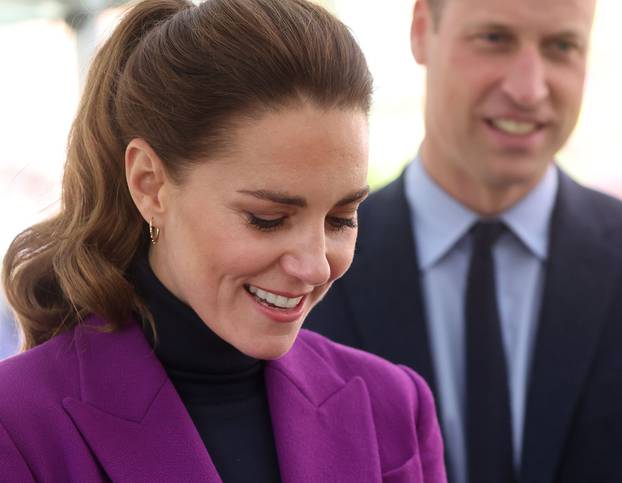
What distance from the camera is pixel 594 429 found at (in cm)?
224

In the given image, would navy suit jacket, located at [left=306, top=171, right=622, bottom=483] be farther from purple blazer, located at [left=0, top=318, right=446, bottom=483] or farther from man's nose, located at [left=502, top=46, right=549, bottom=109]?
purple blazer, located at [left=0, top=318, right=446, bottom=483]

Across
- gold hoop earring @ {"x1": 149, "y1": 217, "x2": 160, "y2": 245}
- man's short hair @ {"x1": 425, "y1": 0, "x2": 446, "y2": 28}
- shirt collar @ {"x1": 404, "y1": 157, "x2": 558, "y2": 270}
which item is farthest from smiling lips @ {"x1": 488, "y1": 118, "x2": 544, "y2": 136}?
gold hoop earring @ {"x1": 149, "y1": 217, "x2": 160, "y2": 245}

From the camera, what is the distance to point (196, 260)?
1.60 meters

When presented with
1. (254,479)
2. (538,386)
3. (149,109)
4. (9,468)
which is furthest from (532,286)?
(9,468)

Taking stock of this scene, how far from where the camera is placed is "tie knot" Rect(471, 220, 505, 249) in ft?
7.94

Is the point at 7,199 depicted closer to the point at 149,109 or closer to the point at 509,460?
the point at 149,109

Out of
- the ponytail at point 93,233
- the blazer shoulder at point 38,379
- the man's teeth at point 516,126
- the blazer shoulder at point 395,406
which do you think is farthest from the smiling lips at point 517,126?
the blazer shoulder at point 38,379

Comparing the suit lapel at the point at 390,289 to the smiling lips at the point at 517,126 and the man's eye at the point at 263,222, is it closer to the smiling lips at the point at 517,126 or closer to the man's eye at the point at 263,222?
the smiling lips at the point at 517,126

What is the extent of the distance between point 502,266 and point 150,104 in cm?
109

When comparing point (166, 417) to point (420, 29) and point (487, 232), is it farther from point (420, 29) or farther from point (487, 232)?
point (420, 29)

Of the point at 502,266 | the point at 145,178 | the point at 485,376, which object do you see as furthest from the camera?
the point at 502,266

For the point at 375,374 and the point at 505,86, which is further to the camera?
the point at 505,86

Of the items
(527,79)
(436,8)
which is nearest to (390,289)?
(527,79)

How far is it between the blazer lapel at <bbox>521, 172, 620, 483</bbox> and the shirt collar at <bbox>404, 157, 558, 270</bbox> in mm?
33
